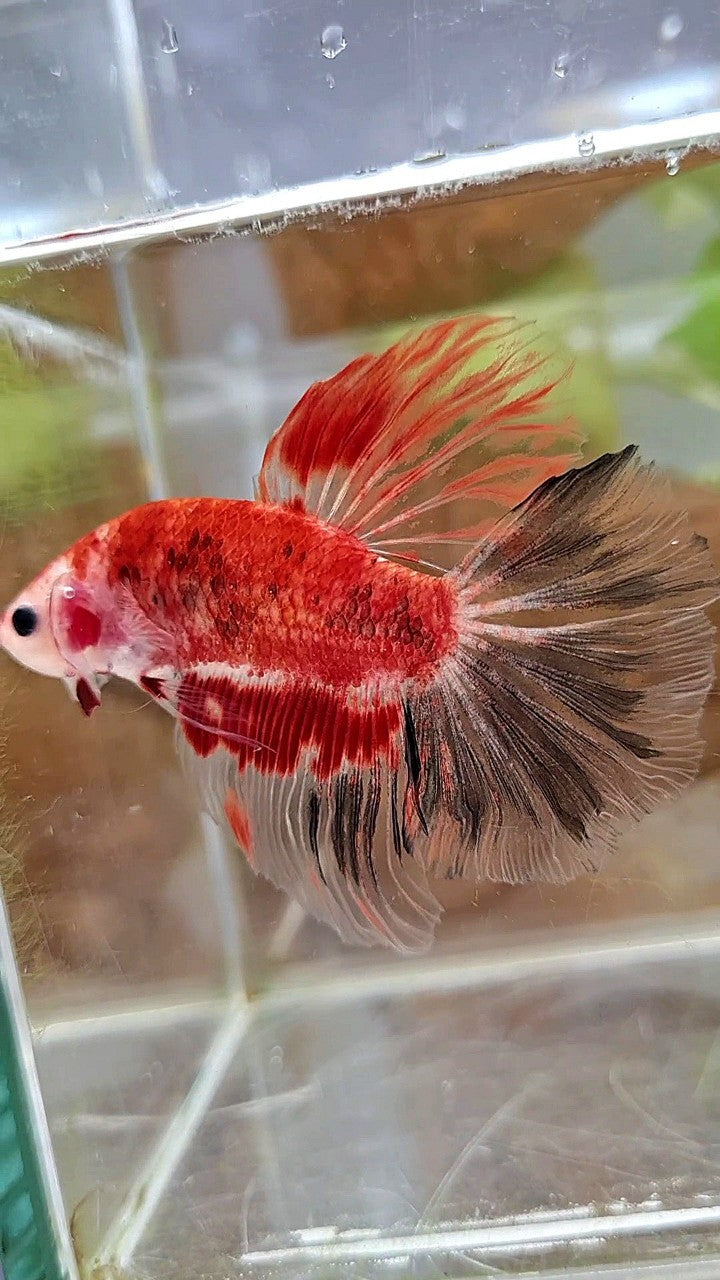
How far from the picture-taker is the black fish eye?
2.03 ft

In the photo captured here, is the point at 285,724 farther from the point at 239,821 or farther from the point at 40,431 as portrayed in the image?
the point at 40,431

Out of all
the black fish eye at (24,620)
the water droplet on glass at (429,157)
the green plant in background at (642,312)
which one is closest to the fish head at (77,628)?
the black fish eye at (24,620)

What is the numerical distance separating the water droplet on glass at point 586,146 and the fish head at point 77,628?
476 mm

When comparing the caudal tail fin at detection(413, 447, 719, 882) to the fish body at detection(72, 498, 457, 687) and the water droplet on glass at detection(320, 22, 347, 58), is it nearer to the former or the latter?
the fish body at detection(72, 498, 457, 687)

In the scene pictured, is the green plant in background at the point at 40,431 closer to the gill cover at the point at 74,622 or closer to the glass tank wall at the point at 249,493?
the glass tank wall at the point at 249,493

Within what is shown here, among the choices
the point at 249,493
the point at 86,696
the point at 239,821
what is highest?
the point at 249,493

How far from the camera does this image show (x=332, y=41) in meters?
0.66

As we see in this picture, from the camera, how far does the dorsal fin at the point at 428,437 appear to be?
1.89ft

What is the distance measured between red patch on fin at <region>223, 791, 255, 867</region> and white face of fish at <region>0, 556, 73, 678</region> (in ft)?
0.53

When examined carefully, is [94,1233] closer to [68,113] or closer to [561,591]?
[561,591]

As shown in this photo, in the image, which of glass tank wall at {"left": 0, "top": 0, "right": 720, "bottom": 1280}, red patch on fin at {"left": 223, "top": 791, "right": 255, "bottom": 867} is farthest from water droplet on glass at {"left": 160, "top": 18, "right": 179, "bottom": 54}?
red patch on fin at {"left": 223, "top": 791, "right": 255, "bottom": 867}

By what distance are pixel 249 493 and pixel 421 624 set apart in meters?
0.16

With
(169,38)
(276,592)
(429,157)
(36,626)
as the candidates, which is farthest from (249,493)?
(169,38)

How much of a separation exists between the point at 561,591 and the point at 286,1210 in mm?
643
